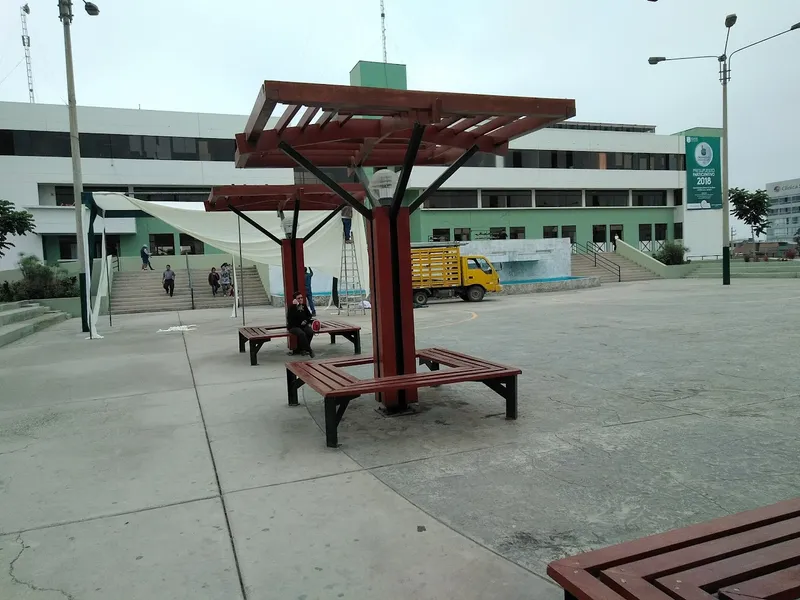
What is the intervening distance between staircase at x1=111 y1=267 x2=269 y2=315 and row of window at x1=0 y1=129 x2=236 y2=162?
439 inches

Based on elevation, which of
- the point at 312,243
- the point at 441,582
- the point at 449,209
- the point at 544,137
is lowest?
the point at 441,582

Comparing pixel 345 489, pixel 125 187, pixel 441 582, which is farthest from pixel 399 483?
pixel 125 187

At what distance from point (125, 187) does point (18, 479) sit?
36.7m

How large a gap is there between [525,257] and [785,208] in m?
147

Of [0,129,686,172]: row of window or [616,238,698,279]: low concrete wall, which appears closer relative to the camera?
[616,238,698,279]: low concrete wall

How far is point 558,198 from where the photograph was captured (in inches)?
1866

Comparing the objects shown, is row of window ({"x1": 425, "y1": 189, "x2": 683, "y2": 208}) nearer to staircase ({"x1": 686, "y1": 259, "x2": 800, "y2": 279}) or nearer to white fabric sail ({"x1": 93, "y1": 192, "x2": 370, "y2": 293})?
staircase ({"x1": 686, "y1": 259, "x2": 800, "y2": 279})

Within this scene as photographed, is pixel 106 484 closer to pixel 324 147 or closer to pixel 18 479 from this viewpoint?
pixel 18 479

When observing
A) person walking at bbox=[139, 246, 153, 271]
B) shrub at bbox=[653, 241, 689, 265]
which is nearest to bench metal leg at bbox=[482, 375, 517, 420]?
person walking at bbox=[139, 246, 153, 271]

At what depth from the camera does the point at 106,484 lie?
14.4ft

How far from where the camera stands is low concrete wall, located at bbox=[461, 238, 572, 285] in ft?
95.2

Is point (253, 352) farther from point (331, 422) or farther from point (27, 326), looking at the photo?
point (27, 326)

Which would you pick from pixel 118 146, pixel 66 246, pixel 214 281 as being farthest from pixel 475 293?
pixel 66 246

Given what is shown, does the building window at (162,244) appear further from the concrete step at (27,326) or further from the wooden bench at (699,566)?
the wooden bench at (699,566)
